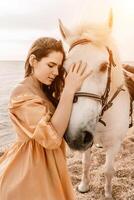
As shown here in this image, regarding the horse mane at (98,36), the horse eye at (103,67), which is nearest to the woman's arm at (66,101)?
the horse eye at (103,67)

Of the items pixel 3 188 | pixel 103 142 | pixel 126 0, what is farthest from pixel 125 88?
pixel 126 0

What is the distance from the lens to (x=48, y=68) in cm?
142

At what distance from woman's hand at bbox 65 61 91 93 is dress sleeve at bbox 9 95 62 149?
137 millimetres

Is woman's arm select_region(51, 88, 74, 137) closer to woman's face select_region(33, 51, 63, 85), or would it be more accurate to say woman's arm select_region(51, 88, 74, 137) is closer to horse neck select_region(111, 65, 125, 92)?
woman's face select_region(33, 51, 63, 85)

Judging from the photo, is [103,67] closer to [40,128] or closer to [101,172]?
[40,128]

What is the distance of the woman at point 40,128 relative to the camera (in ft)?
4.38

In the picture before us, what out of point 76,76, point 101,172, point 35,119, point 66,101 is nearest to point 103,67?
point 76,76

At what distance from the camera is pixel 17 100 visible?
1366 mm

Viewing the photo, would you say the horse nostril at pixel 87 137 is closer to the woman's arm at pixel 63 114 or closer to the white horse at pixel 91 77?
the white horse at pixel 91 77

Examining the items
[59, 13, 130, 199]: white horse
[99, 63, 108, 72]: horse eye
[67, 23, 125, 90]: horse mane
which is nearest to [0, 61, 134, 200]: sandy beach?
[59, 13, 130, 199]: white horse

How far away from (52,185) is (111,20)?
0.90 metres

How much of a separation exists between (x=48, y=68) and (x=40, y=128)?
282 mm

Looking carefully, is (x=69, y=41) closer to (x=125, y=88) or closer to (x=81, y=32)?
(x=81, y=32)

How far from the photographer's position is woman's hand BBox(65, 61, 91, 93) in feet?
4.54
